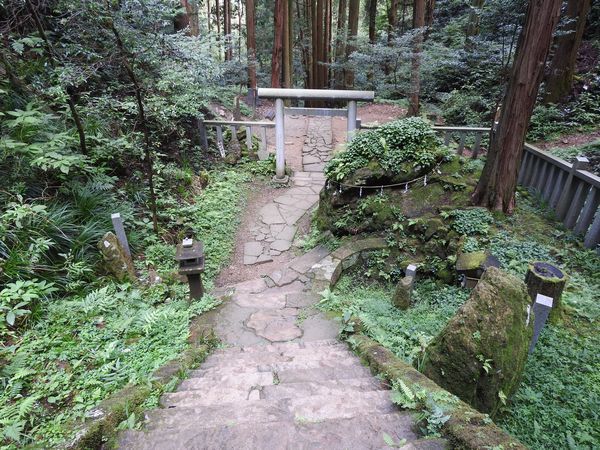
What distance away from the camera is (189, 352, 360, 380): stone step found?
2.83 m

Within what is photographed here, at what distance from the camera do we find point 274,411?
6.68ft

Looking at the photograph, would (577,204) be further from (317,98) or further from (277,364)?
(317,98)

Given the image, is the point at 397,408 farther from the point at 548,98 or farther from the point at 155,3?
the point at 548,98

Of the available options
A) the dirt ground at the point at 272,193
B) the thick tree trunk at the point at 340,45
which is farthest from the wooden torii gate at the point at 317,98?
the thick tree trunk at the point at 340,45

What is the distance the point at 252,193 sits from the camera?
8555 mm

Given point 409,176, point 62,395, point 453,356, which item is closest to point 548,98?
point 409,176

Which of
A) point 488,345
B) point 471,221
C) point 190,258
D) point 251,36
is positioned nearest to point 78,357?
point 190,258

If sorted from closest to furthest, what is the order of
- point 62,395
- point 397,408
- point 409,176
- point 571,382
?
point 397,408 < point 62,395 < point 571,382 < point 409,176

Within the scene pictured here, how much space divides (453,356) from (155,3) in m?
6.23

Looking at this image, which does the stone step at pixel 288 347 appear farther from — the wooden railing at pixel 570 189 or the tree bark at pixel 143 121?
the wooden railing at pixel 570 189

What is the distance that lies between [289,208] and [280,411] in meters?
6.13

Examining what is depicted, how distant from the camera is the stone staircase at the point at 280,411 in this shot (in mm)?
1689

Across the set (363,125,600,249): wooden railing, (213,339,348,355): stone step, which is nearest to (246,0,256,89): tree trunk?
(363,125,600,249): wooden railing

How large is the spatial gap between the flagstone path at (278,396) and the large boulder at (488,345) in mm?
556
